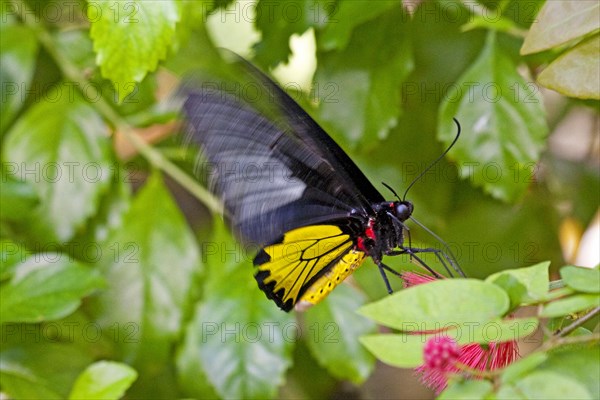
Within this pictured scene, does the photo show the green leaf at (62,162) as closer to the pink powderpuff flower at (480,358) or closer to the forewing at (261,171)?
the forewing at (261,171)

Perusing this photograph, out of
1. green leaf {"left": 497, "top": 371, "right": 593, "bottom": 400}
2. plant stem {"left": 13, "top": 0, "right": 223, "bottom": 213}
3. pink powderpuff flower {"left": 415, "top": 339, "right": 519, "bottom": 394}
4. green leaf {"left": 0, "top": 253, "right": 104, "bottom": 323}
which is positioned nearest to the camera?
green leaf {"left": 497, "top": 371, "right": 593, "bottom": 400}

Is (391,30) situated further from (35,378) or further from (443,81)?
(35,378)

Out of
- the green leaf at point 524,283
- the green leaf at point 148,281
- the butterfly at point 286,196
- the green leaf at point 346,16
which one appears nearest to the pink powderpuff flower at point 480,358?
the green leaf at point 524,283

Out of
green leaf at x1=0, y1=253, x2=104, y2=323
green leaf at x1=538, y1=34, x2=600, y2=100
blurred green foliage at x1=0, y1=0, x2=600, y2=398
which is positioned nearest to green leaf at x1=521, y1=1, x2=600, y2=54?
green leaf at x1=538, y1=34, x2=600, y2=100

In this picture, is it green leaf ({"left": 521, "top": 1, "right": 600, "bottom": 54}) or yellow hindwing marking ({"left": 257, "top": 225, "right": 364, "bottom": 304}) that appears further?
yellow hindwing marking ({"left": 257, "top": 225, "right": 364, "bottom": 304})

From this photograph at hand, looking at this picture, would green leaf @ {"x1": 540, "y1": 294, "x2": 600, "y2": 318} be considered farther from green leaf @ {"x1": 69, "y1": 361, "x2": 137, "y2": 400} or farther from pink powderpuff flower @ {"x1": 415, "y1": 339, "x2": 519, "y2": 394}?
green leaf @ {"x1": 69, "y1": 361, "x2": 137, "y2": 400}

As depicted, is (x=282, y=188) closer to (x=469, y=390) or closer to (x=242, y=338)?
(x=242, y=338)

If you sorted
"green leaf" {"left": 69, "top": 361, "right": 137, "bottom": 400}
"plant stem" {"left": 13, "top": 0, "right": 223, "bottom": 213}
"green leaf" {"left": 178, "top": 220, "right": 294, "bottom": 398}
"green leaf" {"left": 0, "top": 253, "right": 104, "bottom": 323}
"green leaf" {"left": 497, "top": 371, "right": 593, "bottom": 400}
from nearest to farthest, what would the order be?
"green leaf" {"left": 497, "top": 371, "right": 593, "bottom": 400} < "green leaf" {"left": 69, "top": 361, "right": 137, "bottom": 400} < "green leaf" {"left": 0, "top": 253, "right": 104, "bottom": 323} < "green leaf" {"left": 178, "top": 220, "right": 294, "bottom": 398} < "plant stem" {"left": 13, "top": 0, "right": 223, "bottom": 213}
